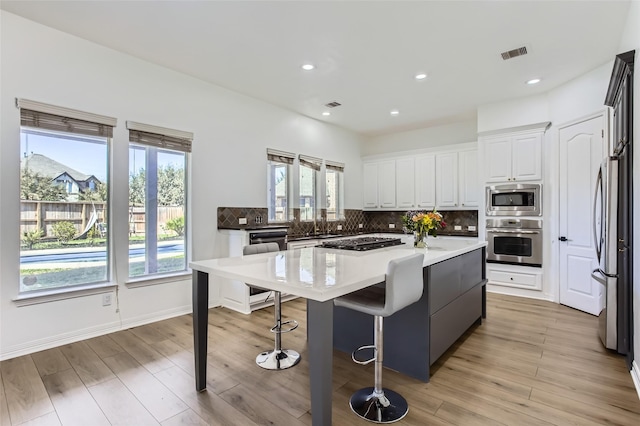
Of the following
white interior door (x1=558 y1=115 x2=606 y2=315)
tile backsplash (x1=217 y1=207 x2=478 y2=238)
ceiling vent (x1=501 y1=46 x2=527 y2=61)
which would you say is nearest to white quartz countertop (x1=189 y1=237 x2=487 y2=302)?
tile backsplash (x1=217 y1=207 x2=478 y2=238)

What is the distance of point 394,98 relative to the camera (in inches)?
182

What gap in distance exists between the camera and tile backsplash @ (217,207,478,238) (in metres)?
4.41

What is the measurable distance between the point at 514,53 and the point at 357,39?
1691 mm

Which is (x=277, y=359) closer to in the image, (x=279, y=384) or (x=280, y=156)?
(x=279, y=384)

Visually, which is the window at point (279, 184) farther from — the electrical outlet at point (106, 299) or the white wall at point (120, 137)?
the electrical outlet at point (106, 299)

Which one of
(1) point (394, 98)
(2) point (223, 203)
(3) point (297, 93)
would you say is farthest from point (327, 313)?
(1) point (394, 98)

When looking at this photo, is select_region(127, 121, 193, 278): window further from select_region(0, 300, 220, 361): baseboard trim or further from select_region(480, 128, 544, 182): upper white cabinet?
select_region(480, 128, 544, 182): upper white cabinet

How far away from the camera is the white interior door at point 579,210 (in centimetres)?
374

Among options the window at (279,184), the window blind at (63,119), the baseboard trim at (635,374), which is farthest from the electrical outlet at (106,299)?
the baseboard trim at (635,374)

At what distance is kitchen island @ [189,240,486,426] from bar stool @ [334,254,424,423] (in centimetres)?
10

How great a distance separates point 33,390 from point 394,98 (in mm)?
4891

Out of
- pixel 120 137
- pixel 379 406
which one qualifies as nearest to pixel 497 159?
pixel 379 406

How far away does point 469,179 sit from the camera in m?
5.45

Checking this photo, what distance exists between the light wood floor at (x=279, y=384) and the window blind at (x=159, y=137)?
205 centimetres
